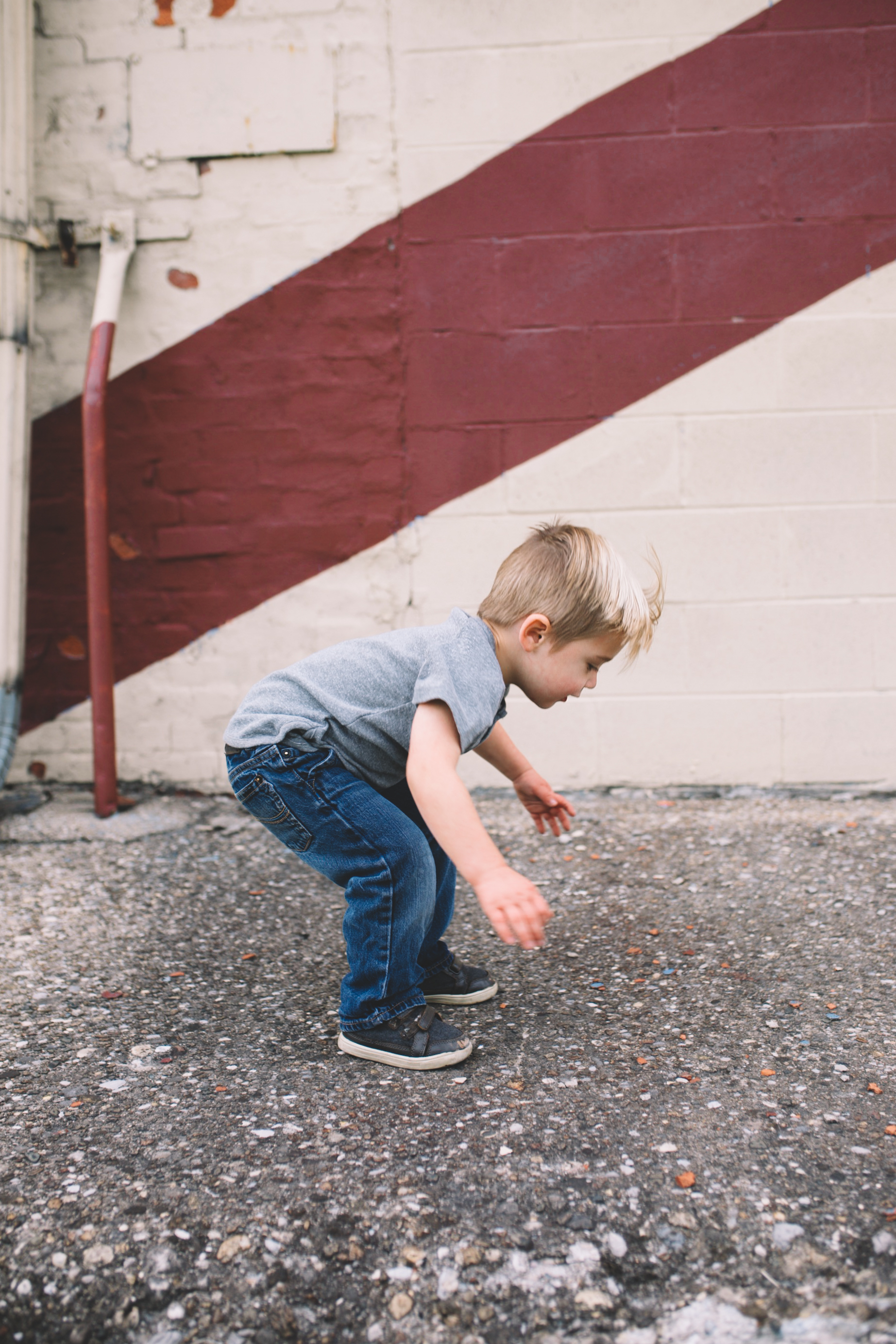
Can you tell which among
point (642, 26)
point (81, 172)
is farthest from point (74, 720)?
point (642, 26)

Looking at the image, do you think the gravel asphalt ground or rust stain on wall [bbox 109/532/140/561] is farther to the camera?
rust stain on wall [bbox 109/532/140/561]

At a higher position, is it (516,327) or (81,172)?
(81,172)

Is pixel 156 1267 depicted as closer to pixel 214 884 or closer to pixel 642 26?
pixel 214 884

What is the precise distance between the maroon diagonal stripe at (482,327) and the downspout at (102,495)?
201 mm

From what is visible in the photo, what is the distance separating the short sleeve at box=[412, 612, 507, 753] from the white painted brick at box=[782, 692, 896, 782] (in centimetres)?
170

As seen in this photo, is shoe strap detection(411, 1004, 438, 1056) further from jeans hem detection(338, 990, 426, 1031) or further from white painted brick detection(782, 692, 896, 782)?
white painted brick detection(782, 692, 896, 782)

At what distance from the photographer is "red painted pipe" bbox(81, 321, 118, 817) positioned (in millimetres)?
2820

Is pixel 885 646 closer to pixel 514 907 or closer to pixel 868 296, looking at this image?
pixel 868 296

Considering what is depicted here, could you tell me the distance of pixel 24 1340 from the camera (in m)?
1.10

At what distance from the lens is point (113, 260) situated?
2902mm

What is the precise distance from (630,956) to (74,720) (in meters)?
1.99

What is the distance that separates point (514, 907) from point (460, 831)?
136 millimetres

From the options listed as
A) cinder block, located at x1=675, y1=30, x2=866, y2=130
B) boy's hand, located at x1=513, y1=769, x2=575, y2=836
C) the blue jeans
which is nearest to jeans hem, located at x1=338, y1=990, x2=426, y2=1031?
the blue jeans

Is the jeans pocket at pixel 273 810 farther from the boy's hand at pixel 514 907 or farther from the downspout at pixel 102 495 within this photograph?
the downspout at pixel 102 495
